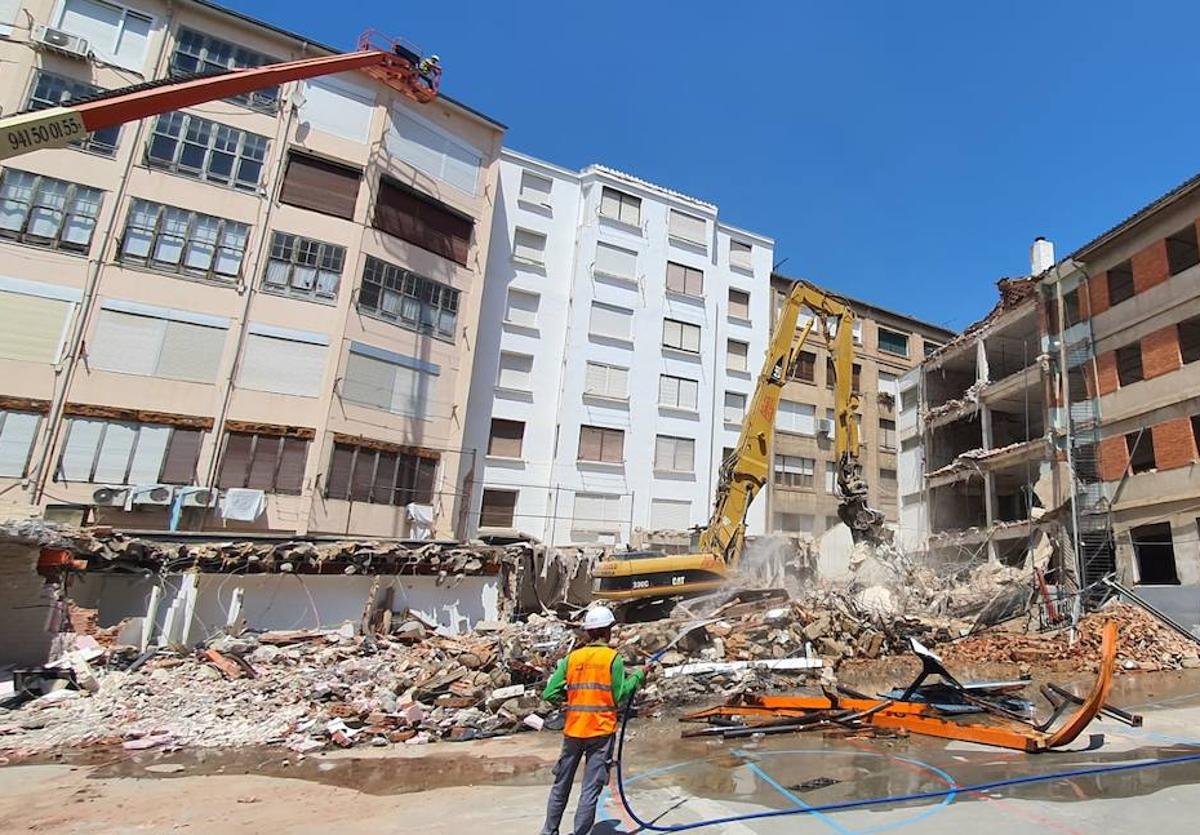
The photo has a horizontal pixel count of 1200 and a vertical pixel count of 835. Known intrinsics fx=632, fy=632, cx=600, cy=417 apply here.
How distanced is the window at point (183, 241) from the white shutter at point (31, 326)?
2392 millimetres

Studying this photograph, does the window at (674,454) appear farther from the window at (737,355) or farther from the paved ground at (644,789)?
the paved ground at (644,789)

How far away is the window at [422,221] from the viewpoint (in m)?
23.1

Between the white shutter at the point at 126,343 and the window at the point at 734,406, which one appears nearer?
the white shutter at the point at 126,343

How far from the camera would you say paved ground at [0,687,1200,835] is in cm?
520

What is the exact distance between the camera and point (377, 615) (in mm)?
15500

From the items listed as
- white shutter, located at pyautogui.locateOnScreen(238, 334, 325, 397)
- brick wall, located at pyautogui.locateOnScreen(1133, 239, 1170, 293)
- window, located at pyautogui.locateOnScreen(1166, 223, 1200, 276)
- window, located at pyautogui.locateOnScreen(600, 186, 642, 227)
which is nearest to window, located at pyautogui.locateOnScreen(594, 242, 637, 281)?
window, located at pyautogui.locateOnScreen(600, 186, 642, 227)

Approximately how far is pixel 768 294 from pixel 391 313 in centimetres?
2050

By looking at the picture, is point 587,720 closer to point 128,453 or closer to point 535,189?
point 128,453

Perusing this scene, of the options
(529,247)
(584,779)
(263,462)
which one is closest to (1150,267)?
(529,247)

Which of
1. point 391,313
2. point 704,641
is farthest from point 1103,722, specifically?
point 391,313

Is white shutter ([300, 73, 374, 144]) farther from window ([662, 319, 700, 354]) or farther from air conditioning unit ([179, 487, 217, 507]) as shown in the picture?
window ([662, 319, 700, 354])

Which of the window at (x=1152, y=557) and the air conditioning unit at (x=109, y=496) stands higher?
the window at (x=1152, y=557)

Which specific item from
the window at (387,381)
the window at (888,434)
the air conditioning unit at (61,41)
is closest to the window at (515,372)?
the window at (387,381)

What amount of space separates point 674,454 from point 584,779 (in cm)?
2511
